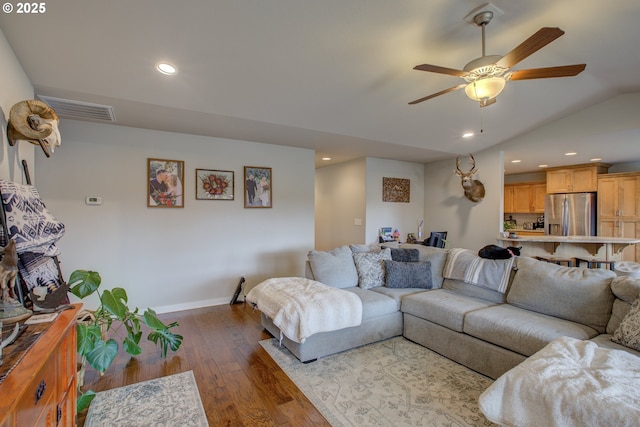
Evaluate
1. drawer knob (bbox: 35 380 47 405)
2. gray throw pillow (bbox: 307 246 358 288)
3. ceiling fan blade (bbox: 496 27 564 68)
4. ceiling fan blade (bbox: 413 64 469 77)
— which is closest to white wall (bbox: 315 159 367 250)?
gray throw pillow (bbox: 307 246 358 288)

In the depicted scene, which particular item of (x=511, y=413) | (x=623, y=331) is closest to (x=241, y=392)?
(x=511, y=413)

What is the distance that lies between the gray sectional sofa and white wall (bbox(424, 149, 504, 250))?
2.46 meters

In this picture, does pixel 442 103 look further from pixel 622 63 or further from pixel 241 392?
pixel 241 392

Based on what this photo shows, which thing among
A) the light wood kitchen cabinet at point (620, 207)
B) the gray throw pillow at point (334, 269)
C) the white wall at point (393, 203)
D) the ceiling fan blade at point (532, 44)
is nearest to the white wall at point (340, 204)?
the white wall at point (393, 203)

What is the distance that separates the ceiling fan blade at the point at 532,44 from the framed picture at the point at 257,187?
11.3ft

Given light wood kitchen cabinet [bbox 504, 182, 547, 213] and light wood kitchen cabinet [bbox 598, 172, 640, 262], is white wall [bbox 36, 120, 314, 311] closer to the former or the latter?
light wood kitchen cabinet [bbox 504, 182, 547, 213]

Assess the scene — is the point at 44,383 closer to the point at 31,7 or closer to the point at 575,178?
the point at 31,7

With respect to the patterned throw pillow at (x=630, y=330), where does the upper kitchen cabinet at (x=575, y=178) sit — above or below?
above

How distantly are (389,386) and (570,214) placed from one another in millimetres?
6632

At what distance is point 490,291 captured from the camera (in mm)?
3068

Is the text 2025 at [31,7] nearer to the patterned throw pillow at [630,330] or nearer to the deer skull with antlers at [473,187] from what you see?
the patterned throw pillow at [630,330]

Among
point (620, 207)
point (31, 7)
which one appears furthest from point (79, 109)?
point (620, 207)

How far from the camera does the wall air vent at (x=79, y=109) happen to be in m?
2.94

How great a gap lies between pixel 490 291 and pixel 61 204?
493 centimetres
